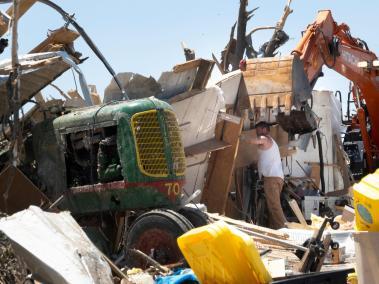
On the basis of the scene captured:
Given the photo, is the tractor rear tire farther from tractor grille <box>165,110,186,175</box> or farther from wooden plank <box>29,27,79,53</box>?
wooden plank <box>29,27,79,53</box>

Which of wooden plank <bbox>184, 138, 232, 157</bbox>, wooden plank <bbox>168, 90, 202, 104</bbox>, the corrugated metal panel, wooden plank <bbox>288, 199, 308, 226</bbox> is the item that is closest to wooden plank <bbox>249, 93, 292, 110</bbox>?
wooden plank <bbox>184, 138, 232, 157</bbox>

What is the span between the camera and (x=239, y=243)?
201 inches

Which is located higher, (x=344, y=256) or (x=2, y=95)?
(x=2, y=95)

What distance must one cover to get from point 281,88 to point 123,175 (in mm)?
4699

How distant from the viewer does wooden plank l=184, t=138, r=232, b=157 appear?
10.8 meters

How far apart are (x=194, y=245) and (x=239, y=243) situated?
31 cm

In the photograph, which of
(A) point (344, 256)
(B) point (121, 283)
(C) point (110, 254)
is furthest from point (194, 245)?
(A) point (344, 256)

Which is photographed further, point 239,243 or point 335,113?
point 335,113

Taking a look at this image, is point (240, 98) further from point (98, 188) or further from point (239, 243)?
point (239, 243)

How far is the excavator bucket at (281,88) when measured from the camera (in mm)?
11633

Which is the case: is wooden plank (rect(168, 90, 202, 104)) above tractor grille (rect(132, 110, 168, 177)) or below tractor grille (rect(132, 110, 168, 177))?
above

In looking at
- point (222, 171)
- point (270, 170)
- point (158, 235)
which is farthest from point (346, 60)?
point (158, 235)

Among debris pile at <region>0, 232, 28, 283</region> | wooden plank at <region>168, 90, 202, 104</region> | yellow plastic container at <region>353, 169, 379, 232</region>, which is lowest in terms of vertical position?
debris pile at <region>0, 232, 28, 283</region>

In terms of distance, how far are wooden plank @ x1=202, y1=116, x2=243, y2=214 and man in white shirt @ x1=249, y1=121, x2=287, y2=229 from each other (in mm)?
485
